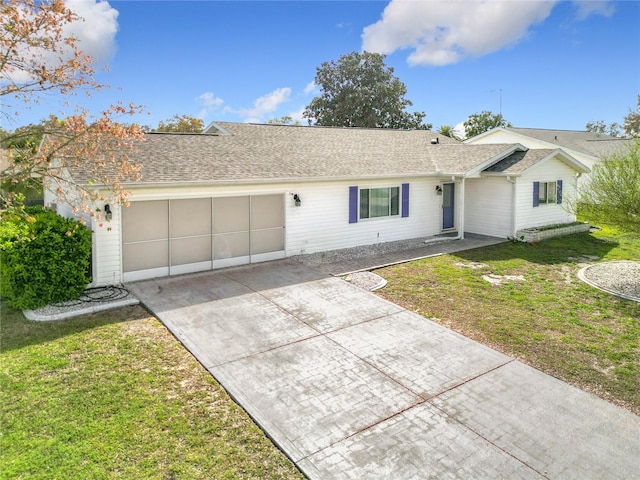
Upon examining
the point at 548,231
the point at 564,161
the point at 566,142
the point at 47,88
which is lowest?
the point at 548,231

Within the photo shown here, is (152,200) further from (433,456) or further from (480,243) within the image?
(480,243)

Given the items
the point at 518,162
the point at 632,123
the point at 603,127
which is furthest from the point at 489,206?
the point at 603,127

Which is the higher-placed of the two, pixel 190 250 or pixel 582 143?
pixel 582 143

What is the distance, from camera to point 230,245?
483 inches

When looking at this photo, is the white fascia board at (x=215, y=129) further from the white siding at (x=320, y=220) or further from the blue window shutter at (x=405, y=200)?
the blue window shutter at (x=405, y=200)

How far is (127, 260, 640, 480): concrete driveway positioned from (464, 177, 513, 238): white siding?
9.19m

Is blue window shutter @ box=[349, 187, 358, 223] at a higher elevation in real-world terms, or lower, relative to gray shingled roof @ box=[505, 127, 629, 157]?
lower

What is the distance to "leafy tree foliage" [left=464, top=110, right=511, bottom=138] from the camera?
4925cm

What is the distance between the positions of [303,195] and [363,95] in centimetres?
3206

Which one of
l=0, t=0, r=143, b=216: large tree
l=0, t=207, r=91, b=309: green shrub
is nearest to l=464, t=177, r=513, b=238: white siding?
l=0, t=207, r=91, b=309: green shrub

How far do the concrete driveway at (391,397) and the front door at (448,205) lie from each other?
29.5 feet

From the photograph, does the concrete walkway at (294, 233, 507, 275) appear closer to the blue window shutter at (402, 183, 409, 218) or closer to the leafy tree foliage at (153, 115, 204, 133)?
the blue window shutter at (402, 183, 409, 218)

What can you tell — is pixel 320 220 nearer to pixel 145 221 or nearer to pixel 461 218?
pixel 145 221

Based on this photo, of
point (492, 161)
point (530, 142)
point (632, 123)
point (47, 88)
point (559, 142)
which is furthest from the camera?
point (632, 123)
